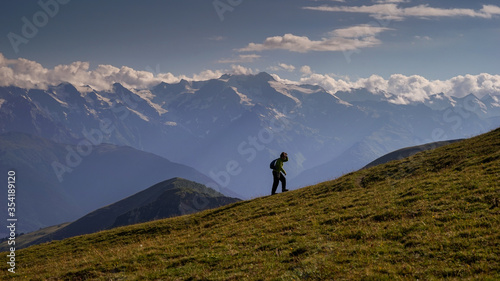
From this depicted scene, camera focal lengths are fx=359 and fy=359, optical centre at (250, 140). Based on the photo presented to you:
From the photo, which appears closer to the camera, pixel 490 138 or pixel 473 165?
pixel 473 165

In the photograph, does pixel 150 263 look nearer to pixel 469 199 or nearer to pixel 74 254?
pixel 74 254

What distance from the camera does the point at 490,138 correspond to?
1404 inches

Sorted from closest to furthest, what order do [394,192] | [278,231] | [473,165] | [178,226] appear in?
[278,231] < [394,192] < [473,165] < [178,226]

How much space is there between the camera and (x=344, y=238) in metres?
17.7

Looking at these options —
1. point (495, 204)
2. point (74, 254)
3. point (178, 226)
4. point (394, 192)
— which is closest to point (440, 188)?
point (394, 192)

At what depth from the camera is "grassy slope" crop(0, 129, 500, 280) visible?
534 inches

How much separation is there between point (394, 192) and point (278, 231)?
9108 millimetres

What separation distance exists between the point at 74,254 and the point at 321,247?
2145cm

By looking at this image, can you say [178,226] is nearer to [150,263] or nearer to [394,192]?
[150,263]

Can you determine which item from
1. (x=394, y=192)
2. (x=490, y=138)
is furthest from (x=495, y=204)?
(x=490, y=138)

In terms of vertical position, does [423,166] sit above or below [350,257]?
above

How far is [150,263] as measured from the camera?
1950 centimetres

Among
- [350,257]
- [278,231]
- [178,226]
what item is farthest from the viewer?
[178,226]

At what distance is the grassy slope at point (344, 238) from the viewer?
13.6m
